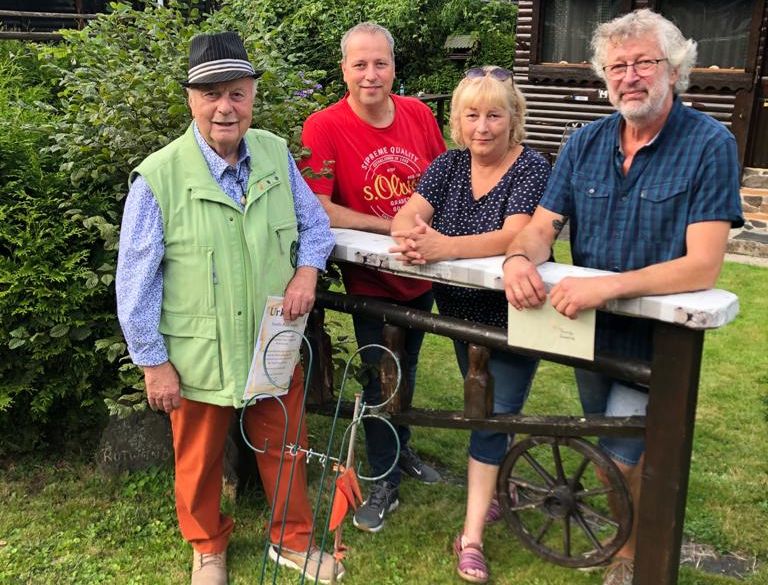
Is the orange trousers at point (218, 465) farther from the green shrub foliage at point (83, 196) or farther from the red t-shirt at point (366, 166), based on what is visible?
the red t-shirt at point (366, 166)

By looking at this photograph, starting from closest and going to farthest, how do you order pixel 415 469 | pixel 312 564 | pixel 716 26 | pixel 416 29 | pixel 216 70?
pixel 216 70 → pixel 312 564 → pixel 415 469 → pixel 716 26 → pixel 416 29

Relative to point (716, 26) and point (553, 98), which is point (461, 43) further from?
point (716, 26)

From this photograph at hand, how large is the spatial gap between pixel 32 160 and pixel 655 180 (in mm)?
2420

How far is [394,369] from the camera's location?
269 centimetres

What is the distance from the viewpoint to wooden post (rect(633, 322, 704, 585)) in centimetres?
207

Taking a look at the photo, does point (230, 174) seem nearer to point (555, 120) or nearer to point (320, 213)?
point (320, 213)

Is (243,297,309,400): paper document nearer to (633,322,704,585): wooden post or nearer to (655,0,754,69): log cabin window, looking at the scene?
(633,322,704,585): wooden post

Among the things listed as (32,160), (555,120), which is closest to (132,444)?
(32,160)

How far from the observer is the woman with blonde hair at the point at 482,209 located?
8.12ft

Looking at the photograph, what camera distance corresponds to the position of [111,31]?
11.3 ft

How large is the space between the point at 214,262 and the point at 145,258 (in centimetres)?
21

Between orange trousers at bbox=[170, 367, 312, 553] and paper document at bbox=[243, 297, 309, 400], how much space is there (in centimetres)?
16

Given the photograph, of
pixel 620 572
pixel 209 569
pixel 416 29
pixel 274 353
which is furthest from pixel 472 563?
pixel 416 29

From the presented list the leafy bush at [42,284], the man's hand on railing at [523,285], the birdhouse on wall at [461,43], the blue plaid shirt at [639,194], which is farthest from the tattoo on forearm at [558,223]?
the birdhouse on wall at [461,43]
